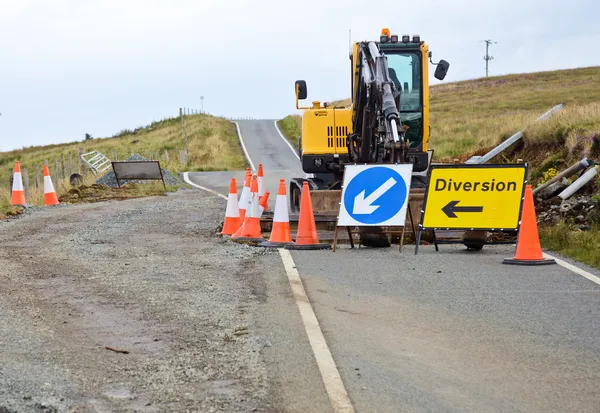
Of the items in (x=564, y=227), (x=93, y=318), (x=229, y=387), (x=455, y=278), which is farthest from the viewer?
(x=564, y=227)

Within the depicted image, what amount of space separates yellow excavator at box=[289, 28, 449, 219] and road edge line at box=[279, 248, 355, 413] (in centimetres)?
587

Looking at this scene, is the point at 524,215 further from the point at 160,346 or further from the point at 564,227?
the point at 160,346

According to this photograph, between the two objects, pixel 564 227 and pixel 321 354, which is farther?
pixel 564 227

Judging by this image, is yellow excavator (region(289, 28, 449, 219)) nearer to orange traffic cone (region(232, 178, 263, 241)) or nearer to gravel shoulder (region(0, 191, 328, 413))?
orange traffic cone (region(232, 178, 263, 241))

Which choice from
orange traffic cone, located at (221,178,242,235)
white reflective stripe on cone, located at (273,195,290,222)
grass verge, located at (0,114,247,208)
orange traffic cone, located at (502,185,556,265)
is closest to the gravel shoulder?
white reflective stripe on cone, located at (273,195,290,222)

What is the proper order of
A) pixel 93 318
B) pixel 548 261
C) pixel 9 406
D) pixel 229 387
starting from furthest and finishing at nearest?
pixel 548 261
pixel 93 318
pixel 229 387
pixel 9 406

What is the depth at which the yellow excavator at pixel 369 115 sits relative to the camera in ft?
51.0

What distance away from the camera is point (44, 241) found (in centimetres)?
1441

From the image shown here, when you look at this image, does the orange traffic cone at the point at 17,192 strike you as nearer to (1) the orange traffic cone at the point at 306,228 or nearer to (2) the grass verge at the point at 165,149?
(2) the grass verge at the point at 165,149

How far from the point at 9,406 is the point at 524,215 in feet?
25.9

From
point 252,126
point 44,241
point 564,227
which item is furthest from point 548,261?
point 252,126

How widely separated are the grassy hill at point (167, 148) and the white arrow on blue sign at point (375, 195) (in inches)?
851

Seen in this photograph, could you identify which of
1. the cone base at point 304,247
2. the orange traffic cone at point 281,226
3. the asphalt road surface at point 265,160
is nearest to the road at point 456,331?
the cone base at point 304,247

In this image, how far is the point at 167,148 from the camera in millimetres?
72062
